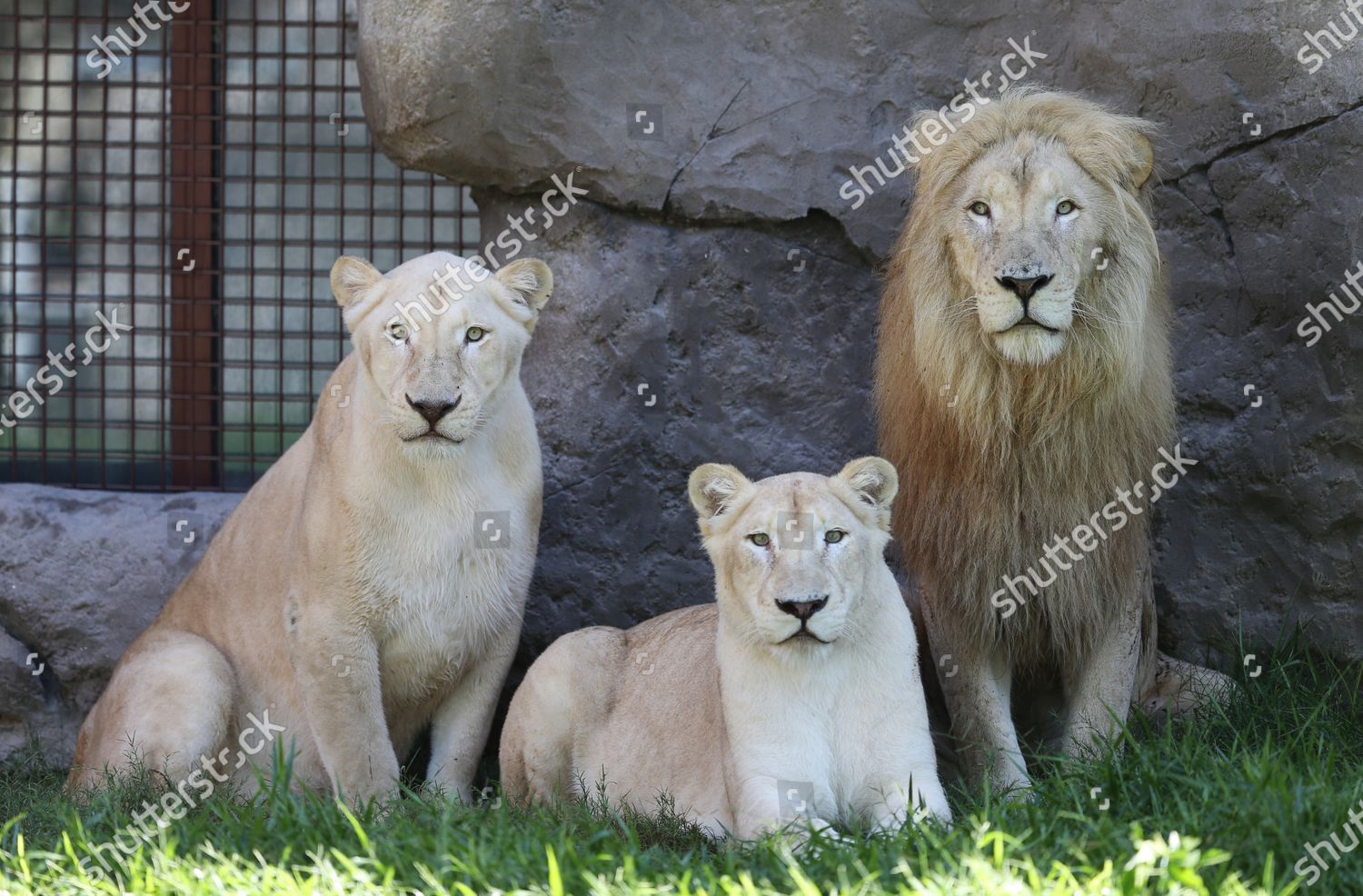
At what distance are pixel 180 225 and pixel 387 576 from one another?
2.82 m

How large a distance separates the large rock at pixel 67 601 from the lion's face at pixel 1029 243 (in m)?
3.22

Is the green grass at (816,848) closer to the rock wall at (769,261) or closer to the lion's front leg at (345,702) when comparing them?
the lion's front leg at (345,702)

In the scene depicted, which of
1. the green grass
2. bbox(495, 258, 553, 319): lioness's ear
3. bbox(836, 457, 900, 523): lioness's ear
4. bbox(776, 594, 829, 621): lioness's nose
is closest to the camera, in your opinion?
the green grass

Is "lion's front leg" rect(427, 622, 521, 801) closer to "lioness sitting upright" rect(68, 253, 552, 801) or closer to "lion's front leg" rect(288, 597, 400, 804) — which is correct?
"lioness sitting upright" rect(68, 253, 552, 801)

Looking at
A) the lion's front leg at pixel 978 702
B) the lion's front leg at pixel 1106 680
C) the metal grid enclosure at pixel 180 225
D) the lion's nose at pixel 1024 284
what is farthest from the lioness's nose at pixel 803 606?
the metal grid enclosure at pixel 180 225

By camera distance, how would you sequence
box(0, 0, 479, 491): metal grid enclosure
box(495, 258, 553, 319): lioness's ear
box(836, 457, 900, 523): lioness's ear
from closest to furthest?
box(836, 457, 900, 523): lioness's ear, box(495, 258, 553, 319): lioness's ear, box(0, 0, 479, 491): metal grid enclosure

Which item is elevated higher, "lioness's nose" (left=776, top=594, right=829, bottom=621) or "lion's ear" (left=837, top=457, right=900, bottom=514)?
"lion's ear" (left=837, top=457, right=900, bottom=514)

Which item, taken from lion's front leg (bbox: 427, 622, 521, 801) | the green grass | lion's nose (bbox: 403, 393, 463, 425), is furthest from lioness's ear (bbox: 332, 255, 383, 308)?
the green grass

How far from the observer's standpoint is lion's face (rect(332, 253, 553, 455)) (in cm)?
462

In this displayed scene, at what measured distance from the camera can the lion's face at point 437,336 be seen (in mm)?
4621

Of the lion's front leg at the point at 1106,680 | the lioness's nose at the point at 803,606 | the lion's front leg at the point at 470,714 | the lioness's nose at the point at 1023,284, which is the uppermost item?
the lioness's nose at the point at 1023,284

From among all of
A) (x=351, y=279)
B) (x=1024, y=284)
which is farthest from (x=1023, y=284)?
(x=351, y=279)

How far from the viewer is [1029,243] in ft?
14.6

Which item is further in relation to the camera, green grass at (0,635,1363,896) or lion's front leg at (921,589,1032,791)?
lion's front leg at (921,589,1032,791)
